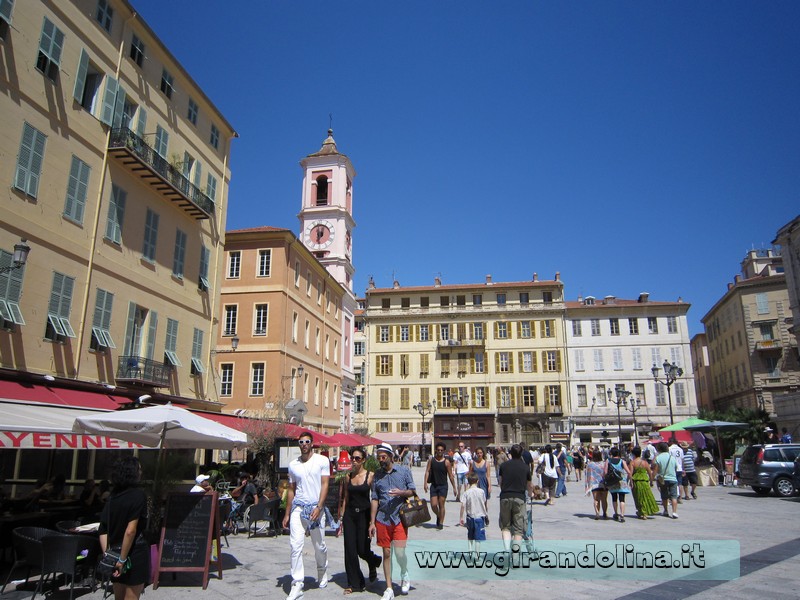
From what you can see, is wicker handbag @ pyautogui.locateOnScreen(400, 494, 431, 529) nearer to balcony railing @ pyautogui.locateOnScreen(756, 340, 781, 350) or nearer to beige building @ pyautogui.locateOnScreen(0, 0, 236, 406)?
beige building @ pyautogui.locateOnScreen(0, 0, 236, 406)

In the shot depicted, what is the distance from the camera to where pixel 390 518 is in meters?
6.72

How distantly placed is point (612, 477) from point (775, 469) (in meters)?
8.67

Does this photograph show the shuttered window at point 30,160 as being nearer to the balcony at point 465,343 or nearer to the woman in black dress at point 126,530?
the woman in black dress at point 126,530

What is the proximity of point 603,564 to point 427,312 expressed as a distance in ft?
169

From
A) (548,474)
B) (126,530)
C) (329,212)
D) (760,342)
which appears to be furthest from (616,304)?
(126,530)

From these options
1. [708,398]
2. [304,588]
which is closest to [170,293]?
[304,588]

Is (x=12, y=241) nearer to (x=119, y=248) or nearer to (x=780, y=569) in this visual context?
(x=119, y=248)

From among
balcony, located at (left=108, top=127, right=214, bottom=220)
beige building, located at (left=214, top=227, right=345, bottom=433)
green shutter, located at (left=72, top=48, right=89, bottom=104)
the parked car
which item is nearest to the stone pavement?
the parked car

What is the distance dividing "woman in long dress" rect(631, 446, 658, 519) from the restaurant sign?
11429 mm

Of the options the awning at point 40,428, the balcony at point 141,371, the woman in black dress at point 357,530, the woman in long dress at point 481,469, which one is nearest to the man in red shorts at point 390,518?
the woman in black dress at point 357,530

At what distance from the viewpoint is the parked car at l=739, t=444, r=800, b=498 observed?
18578 mm

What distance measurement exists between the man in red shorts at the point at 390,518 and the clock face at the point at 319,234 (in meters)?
39.3

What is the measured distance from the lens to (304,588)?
7242 millimetres

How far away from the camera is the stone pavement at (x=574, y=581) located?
682 cm
